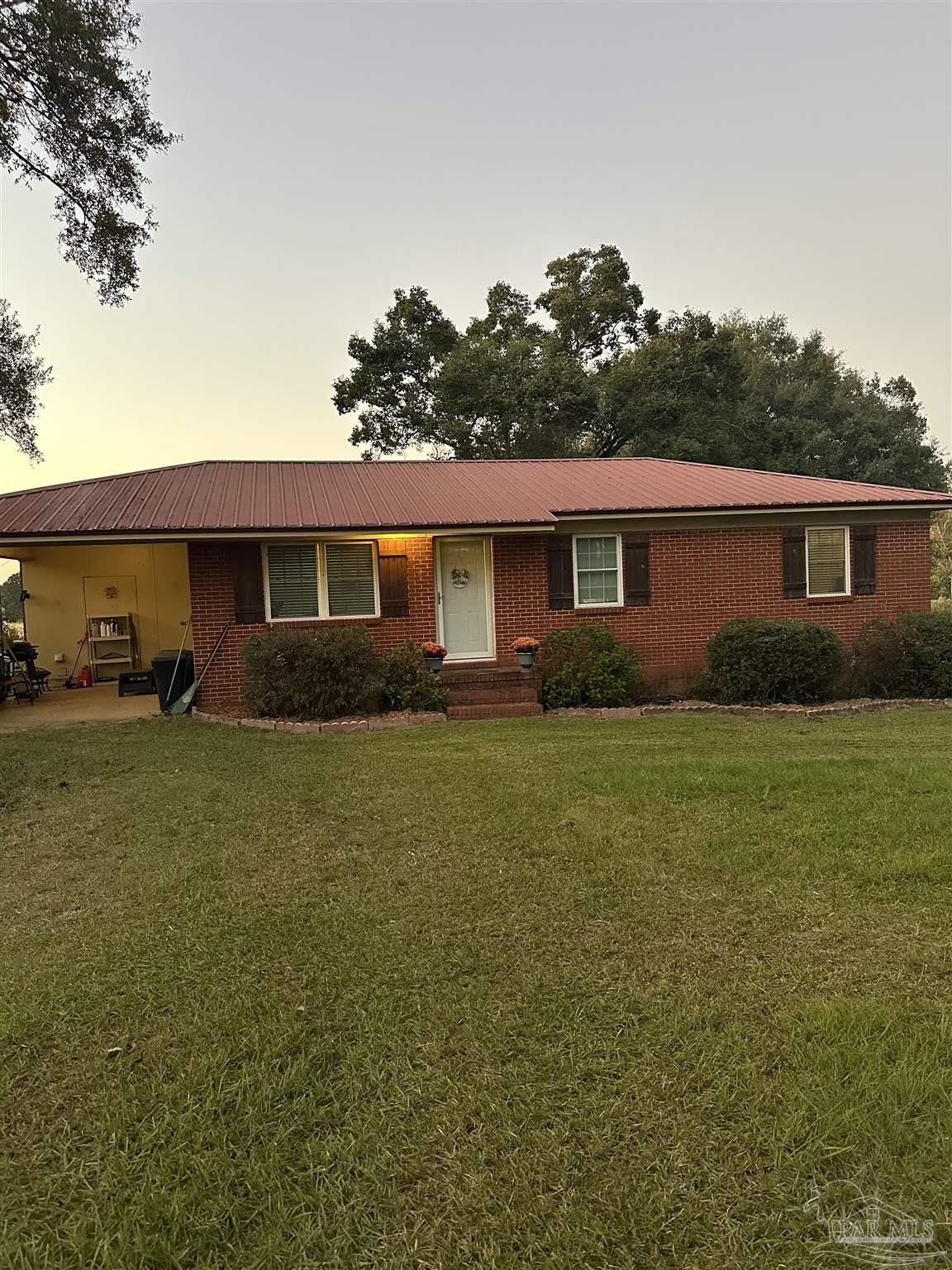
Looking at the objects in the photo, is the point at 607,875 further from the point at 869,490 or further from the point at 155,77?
the point at 155,77

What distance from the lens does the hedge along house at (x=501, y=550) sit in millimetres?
10062

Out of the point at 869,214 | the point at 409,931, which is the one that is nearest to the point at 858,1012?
the point at 409,931

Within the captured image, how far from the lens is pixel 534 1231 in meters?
1.63

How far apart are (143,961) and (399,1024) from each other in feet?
4.14

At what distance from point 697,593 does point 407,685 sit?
17.8ft

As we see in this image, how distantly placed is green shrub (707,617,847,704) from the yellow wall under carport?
10087 mm

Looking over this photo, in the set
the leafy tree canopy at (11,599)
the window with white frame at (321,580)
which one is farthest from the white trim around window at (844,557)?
the leafy tree canopy at (11,599)

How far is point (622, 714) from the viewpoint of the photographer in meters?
8.92

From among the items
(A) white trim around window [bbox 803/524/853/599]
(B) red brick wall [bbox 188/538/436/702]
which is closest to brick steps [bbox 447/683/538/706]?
(B) red brick wall [bbox 188/538/436/702]

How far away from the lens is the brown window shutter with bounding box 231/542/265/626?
1014 cm

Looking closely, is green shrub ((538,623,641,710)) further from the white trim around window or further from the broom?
the broom

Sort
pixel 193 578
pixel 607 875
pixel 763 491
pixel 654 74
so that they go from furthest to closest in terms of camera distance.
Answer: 1. pixel 654 74
2. pixel 763 491
3. pixel 193 578
4. pixel 607 875

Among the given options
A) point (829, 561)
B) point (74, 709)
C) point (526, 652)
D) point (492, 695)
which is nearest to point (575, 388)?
point (829, 561)

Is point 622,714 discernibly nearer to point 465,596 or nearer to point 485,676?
point 485,676
